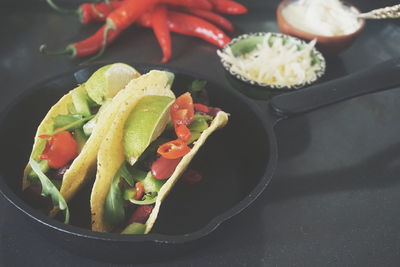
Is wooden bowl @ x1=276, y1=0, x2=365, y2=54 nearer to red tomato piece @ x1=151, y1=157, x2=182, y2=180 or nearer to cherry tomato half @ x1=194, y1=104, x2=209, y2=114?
cherry tomato half @ x1=194, y1=104, x2=209, y2=114

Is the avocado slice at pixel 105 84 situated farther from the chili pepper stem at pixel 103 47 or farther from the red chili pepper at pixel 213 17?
the red chili pepper at pixel 213 17

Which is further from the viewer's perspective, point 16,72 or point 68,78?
point 16,72

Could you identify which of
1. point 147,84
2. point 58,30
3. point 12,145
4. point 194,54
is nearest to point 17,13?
point 58,30

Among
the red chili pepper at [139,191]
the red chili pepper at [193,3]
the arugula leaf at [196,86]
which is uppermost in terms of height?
the arugula leaf at [196,86]

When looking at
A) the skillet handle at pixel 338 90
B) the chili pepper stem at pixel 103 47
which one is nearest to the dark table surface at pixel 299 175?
the chili pepper stem at pixel 103 47

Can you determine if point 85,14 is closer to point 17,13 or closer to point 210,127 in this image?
point 17,13

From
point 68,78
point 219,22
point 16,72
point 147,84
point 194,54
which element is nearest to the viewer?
point 147,84

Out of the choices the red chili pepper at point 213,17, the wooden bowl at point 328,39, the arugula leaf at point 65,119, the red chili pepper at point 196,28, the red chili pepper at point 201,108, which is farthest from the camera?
the red chili pepper at point 213,17

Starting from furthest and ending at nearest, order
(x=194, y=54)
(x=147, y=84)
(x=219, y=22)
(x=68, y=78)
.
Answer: (x=219, y=22), (x=194, y=54), (x=68, y=78), (x=147, y=84)
